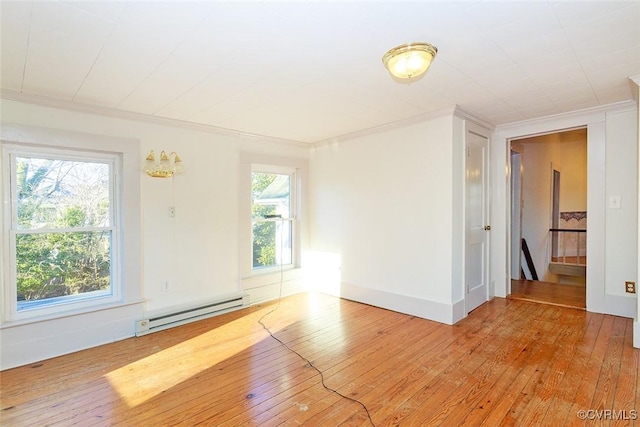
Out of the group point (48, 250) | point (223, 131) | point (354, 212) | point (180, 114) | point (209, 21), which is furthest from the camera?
point (354, 212)

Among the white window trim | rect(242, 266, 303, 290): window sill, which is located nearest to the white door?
rect(242, 266, 303, 290): window sill

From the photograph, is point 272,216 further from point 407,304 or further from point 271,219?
point 407,304

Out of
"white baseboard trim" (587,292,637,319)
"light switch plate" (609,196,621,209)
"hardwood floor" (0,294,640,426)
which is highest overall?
"light switch plate" (609,196,621,209)

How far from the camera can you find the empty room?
193 centimetres

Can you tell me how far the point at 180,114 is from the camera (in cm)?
337

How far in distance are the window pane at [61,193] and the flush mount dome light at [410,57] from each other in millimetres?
2925

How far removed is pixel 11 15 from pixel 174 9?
2.78ft

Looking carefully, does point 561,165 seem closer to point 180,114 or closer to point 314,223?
point 314,223

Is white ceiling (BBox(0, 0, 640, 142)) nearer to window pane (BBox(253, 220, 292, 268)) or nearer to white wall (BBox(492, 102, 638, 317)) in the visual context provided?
white wall (BBox(492, 102, 638, 317))

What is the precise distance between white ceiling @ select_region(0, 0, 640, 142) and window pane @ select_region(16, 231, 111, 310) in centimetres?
125

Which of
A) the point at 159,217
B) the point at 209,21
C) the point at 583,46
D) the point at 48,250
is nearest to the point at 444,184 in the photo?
the point at 583,46

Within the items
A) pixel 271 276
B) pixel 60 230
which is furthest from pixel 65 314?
pixel 271 276

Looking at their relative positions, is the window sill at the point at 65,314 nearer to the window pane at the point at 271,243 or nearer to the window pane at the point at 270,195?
the window pane at the point at 271,243

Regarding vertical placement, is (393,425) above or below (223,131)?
below
